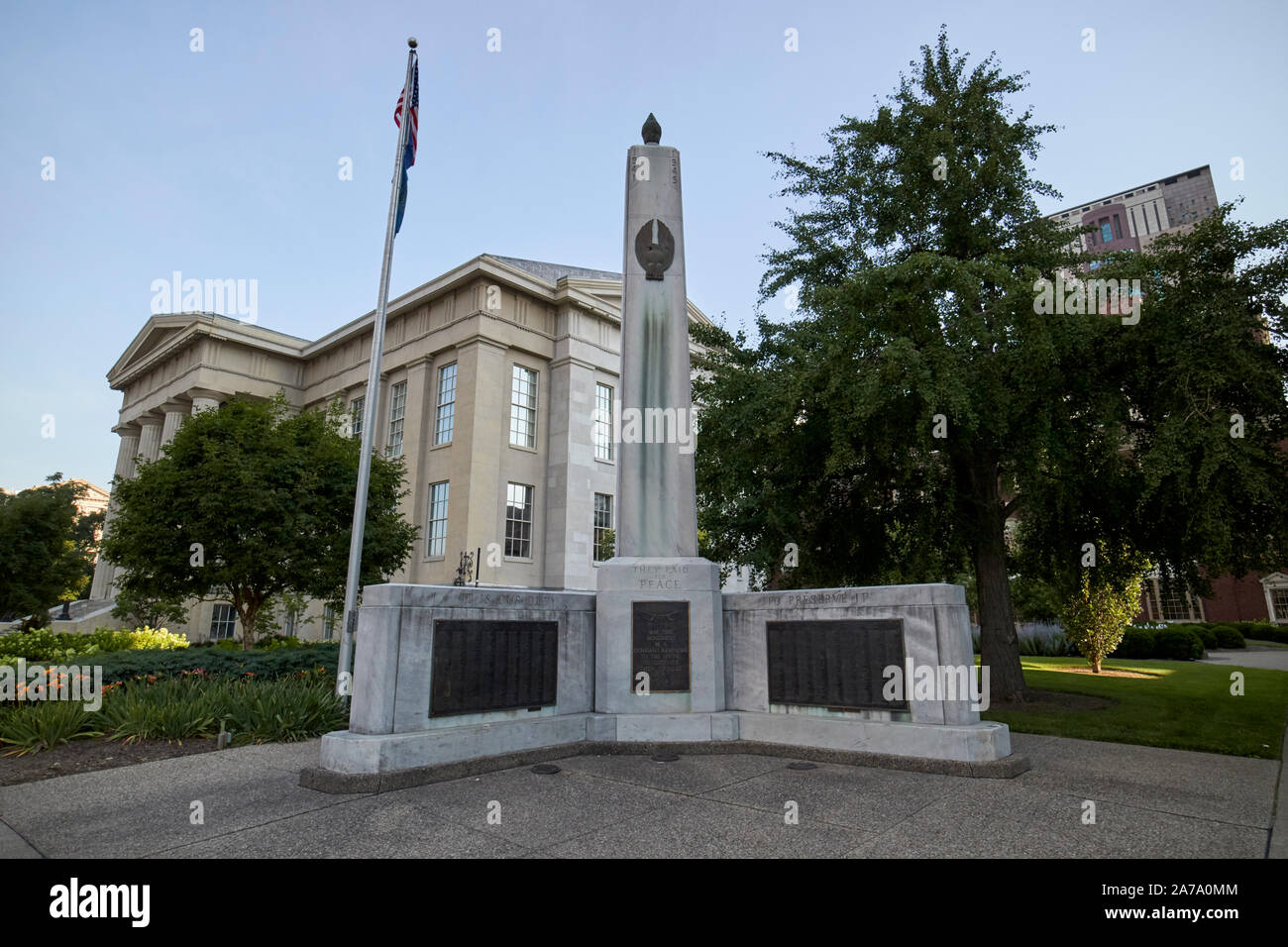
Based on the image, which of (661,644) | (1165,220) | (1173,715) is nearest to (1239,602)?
(1165,220)

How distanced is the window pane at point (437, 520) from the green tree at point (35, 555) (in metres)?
19.6

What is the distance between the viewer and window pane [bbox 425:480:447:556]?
30873mm

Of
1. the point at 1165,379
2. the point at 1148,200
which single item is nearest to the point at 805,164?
the point at 1165,379

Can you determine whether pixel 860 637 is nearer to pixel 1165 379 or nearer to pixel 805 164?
pixel 1165 379

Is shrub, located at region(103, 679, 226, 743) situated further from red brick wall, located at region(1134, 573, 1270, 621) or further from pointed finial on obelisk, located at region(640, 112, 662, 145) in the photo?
red brick wall, located at region(1134, 573, 1270, 621)

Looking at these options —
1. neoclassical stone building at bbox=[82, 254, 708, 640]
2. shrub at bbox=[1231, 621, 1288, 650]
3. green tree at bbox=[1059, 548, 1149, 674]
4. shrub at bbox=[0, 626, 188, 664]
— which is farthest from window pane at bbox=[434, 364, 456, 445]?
shrub at bbox=[1231, 621, 1288, 650]

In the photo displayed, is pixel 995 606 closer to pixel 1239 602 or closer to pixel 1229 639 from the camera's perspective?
pixel 1229 639

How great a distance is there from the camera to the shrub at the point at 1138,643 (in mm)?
30922

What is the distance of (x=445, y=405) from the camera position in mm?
32719

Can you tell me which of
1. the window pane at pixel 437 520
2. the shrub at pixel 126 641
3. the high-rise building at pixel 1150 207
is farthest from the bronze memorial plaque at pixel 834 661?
the high-rise building at pixel 1150 207

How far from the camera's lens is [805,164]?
16.3 metres

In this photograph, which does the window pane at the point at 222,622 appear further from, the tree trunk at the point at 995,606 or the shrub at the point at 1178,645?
the shrub at the point at 1178,645
